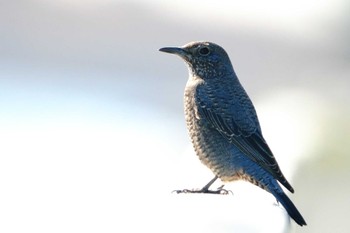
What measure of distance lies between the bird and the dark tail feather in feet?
0.43

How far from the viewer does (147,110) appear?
730 centimetres

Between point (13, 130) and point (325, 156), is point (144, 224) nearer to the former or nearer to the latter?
point (325, 156)

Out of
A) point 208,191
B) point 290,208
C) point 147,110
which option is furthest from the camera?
point 147,110

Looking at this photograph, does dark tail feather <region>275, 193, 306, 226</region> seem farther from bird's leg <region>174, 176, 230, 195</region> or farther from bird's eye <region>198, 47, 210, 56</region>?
bird's eye <region>198, 47, 210, 56</region>

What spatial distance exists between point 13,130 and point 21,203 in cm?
182

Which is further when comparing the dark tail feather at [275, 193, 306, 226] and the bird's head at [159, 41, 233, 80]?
the bird's head at [159, 41, 233, 80]

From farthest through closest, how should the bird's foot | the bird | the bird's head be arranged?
the bird's head
the bird
the bird's foot

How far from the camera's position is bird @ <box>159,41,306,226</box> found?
189 inches

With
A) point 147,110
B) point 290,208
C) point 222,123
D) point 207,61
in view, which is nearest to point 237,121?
point 222,123

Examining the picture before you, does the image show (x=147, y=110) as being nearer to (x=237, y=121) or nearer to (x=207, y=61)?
(x=207, y=61)

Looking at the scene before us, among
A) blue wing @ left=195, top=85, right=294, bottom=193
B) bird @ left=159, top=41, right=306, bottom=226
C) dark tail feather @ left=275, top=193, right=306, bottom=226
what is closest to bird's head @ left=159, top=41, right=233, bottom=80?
bird @ left=159, top=41, right=306, bottom=226

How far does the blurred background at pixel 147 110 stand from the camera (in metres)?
4.33

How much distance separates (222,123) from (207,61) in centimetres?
30

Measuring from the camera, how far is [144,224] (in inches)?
154
